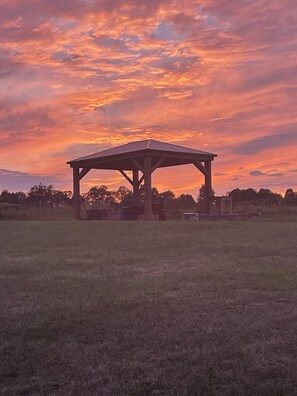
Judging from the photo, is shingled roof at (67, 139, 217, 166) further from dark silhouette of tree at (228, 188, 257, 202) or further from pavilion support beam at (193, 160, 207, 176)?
dark silhouette of tree at (228, 188, 257, 202)

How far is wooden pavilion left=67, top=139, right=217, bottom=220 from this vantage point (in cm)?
1961

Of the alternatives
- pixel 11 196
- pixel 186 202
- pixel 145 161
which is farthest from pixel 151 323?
pixel 11 196

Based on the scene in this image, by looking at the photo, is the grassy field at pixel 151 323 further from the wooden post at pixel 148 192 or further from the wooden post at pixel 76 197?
the wooden post at pixel 76 197

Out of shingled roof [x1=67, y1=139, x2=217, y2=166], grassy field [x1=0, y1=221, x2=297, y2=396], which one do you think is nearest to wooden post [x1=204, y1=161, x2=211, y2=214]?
shingled roof [x1=67, y1=139, x2=217, y2=166]

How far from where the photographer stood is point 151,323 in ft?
15.9

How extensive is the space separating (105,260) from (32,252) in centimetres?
279

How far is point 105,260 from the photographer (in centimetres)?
966

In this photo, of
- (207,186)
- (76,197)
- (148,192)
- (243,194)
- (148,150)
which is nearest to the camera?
(148,150)

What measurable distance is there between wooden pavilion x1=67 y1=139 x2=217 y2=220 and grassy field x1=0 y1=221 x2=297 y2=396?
9.50m

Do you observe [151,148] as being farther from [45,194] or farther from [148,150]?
Answer: [45,194]

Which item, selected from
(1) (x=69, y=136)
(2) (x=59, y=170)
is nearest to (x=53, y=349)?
(1) (x=69, y=136)

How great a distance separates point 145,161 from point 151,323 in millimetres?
15042

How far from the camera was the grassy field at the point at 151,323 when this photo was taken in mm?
3541

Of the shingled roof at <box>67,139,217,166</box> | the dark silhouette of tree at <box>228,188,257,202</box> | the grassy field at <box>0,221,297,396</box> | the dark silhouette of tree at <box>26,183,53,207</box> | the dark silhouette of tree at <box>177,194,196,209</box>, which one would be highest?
the shingled roof at <box>67,139,217,166</box>
